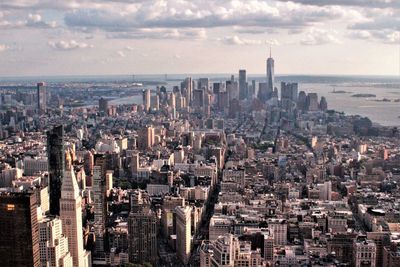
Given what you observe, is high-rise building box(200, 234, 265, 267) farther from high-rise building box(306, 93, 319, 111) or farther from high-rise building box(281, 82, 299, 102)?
high-rise building box(281, 82, 299, 102)

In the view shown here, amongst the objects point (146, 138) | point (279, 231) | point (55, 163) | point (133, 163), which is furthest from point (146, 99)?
point (279, 231)

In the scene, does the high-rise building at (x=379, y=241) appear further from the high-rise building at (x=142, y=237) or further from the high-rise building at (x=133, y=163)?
the high-rise building at (x=133, y=163)

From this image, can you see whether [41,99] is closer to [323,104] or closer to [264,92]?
[264,92]

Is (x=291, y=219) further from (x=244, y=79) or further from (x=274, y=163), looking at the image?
(x=244, y=79)

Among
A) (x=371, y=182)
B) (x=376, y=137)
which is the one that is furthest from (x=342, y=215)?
(x=376, y=137)

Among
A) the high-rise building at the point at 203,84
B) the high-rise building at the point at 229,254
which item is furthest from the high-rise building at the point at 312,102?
the high-rise building at the point at 229,254

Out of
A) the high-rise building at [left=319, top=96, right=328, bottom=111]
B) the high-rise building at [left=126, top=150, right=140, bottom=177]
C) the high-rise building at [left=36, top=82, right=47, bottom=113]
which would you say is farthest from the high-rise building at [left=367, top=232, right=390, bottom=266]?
the high-rise building at [left=36, top=82, right=47, bottom=113]

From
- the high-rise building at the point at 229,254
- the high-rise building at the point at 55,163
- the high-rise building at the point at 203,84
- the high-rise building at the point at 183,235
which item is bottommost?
the high-rise building at the point at 183,235
